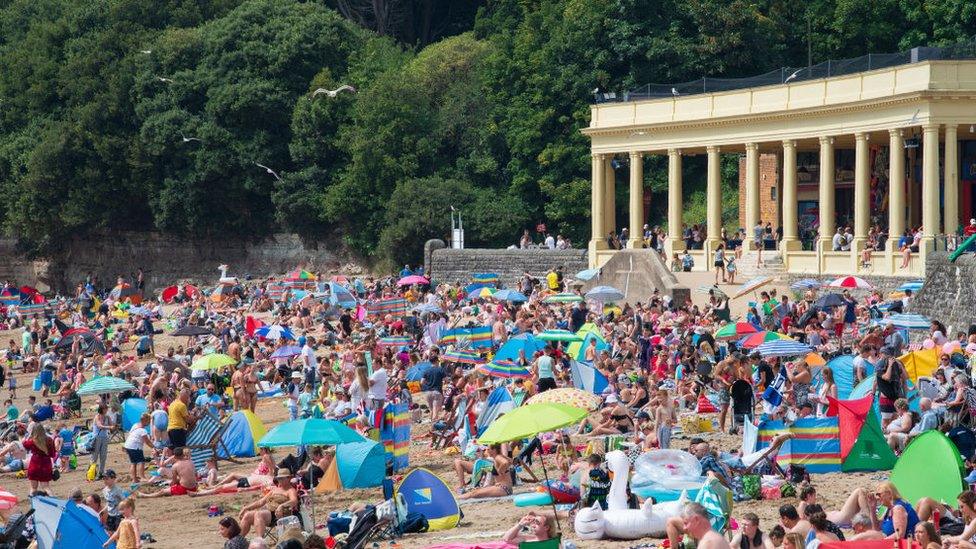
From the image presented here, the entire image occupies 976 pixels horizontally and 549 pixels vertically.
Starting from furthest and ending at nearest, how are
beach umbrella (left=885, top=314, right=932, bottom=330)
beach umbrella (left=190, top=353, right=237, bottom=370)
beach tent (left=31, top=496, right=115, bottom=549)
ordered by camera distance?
beach umbrella (left=190, top=353, right=237, bottom=370)
beach umbrella (left=885, top=314, right=932, bottom=330)
beach tent (left=31, top=496, right=115, bottom=549)

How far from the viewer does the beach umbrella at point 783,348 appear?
23.0 meters

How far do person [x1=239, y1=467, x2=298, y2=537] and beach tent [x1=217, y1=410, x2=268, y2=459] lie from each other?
166 inches

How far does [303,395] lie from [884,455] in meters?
12.2

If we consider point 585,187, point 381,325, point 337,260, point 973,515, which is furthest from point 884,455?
point 337,260

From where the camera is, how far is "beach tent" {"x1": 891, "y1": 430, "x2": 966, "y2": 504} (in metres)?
14.8

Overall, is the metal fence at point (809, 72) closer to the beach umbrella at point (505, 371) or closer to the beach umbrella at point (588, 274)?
the beach umbrella at point (588, 274)

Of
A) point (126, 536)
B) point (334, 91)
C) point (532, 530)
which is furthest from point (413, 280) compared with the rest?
point (532, 530)

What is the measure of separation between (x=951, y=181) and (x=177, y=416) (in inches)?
843

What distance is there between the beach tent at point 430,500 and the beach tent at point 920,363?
749cm

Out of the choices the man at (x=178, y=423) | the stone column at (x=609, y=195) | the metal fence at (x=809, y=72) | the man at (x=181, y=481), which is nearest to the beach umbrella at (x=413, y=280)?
the stone column at (x=609, y=195)

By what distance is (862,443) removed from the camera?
18.4 m

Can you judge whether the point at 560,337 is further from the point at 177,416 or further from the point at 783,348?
the point at 177,416

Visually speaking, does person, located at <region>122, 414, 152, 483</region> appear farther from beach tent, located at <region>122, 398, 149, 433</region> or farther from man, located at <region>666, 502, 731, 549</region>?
man, located at <region>666, 502, 731, 549</region>

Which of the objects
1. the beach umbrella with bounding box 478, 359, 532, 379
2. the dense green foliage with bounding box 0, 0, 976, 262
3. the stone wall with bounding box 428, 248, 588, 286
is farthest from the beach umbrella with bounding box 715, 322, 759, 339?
the dense green foliage with bounding box 0, 0, 976, 262
